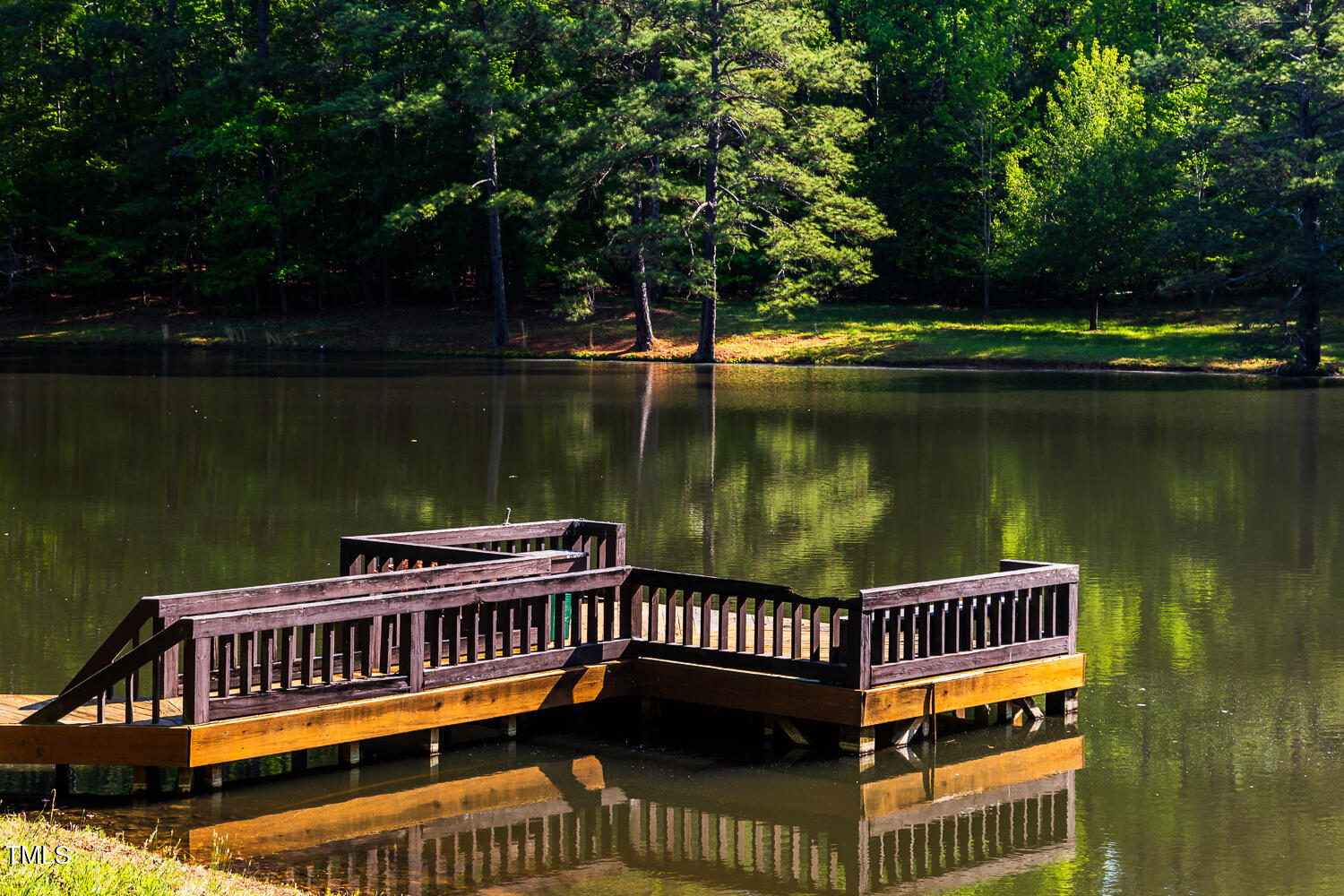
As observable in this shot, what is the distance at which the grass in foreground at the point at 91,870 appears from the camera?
650 cm

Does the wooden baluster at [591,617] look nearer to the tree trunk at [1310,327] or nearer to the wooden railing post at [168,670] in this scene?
the wooden railing post at [168,670]

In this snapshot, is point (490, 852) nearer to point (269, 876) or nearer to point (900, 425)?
point (269, 876)

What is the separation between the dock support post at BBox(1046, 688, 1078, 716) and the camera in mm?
12180

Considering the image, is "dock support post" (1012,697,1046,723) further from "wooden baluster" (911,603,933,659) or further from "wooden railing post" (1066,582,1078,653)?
"wooden baluster" (911,603,933,659)

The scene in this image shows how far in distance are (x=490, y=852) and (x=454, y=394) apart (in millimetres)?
33326

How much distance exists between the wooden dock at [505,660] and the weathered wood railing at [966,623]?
18 mm

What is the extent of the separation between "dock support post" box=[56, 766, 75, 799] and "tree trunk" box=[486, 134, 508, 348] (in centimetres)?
5147

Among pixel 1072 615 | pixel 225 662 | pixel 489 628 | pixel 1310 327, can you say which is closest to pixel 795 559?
pixel 1072 615

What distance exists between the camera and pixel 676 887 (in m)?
8.74

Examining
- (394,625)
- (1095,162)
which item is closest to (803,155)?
(1095,162)

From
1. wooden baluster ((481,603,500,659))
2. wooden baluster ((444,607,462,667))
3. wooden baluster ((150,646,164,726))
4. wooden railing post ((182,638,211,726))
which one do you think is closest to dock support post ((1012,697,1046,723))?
wooden baluster ((481,603,500,659))

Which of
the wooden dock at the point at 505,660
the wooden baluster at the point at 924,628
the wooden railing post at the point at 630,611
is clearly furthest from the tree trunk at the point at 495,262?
the wooden baluster at the point at 924,628

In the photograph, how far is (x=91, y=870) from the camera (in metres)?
6.84

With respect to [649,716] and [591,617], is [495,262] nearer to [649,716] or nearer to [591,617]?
[591,617]
